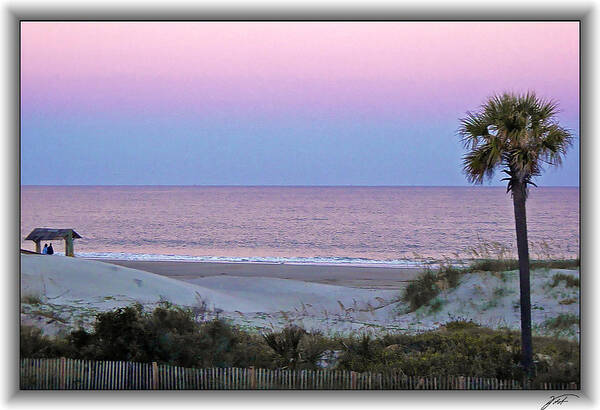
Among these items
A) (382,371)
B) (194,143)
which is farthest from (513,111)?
(194,143)

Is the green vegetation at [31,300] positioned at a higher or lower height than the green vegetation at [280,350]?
higher

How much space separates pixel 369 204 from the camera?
75375 mm

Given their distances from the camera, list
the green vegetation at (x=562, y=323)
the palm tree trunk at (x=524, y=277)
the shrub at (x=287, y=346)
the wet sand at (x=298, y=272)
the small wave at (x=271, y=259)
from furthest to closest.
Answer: the small wave at (x=271, y=259)
the wet sand at (x=298, y=272)
the green vegetation at (x=562, y=323)
the shrub at (x=287, y=346)
the palm tree trunk at (x=524, y=277)

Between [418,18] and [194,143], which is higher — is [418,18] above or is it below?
below

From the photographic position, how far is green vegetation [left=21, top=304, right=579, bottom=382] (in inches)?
367

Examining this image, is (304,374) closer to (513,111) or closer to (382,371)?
(382,371)

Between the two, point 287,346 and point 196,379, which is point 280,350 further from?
point 196,379

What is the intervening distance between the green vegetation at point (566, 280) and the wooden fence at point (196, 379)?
5448 mm

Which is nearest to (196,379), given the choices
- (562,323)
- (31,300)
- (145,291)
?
(31,300)

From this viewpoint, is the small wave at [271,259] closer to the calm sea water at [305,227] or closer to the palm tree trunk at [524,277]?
the calm sea water at [305,227]

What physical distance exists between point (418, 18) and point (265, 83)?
30310 mm

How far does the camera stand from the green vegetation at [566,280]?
13852 mm

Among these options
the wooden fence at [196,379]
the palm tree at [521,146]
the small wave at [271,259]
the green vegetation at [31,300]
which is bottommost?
the wooden fence at [196,379]

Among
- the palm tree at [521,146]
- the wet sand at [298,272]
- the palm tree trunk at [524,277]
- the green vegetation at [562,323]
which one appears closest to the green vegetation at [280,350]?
the palm tree trunk at [524,277]
